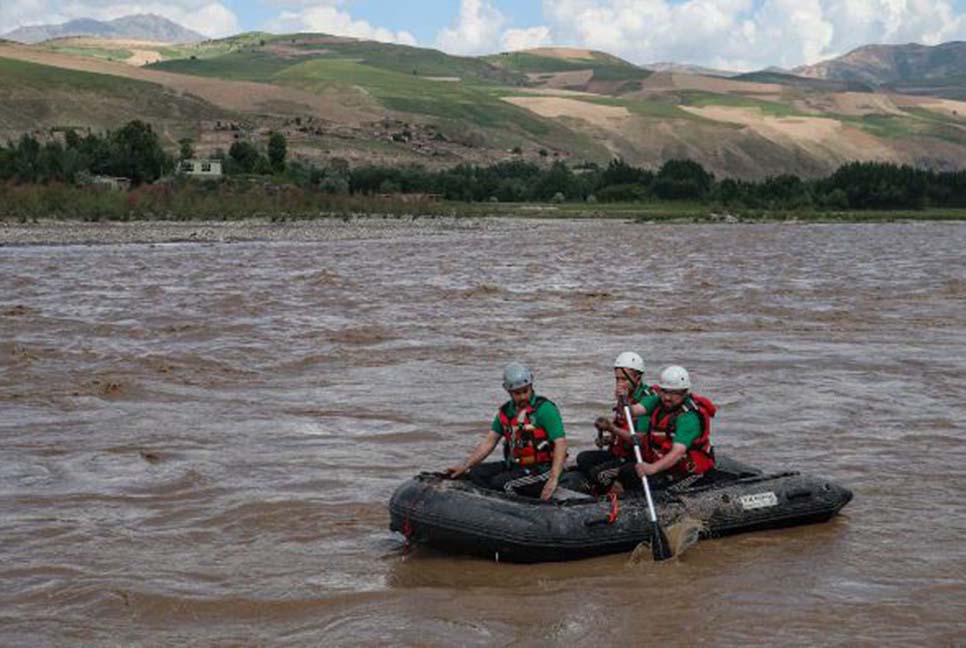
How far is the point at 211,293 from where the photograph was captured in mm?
29719

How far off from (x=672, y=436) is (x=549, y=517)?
1444 mm

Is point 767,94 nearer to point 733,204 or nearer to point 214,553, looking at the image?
point 733,204

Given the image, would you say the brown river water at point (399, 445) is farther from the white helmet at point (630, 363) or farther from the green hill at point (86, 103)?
the green hill at point (86, 103)

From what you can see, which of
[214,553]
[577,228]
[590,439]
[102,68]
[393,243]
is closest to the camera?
[214,553]

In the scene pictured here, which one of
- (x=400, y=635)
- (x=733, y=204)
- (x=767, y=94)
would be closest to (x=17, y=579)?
(x=400, y=635)

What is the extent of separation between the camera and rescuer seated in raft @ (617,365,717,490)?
1045cm

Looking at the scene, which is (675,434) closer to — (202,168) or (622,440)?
(622,440)

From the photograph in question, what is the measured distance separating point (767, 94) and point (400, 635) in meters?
196

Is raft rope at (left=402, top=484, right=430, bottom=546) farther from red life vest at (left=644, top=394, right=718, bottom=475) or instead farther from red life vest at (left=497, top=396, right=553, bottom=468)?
red life vest at (left=644, top=394, right=718, bottom=475)

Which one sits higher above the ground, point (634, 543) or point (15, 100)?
point (15, 100)

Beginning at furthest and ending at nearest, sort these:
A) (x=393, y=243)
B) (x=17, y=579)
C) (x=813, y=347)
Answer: (x=393, y=243) → (x=813, y=347) → (x=17, y=579)

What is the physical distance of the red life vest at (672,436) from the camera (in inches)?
417

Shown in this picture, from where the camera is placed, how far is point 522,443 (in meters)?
10.3

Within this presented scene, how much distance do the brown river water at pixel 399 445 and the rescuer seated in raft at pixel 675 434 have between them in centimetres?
64
